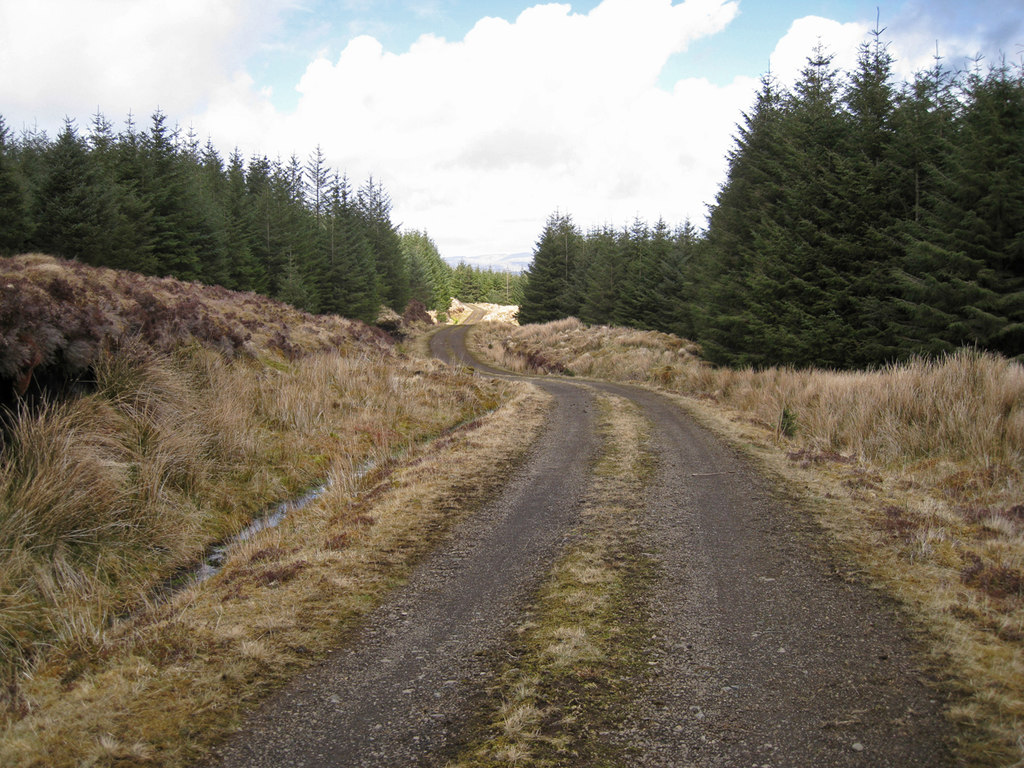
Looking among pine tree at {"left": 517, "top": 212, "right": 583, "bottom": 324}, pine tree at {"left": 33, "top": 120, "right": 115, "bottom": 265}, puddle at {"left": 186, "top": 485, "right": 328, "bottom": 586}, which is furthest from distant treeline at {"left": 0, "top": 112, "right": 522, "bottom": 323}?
puddle at {"left": 186, "top": 485, "right": 328, "bottom": 586}

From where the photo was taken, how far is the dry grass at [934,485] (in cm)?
354

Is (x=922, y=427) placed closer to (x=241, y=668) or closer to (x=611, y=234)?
(x=241, y=668)

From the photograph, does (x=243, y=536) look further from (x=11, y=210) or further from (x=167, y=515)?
(x=11, y=210)

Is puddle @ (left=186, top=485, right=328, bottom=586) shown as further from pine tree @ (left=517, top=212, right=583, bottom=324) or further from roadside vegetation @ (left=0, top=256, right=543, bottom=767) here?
pine tree @ (left=517, top=212, right=583, bottom=324)

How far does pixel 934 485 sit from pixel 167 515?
9.36m

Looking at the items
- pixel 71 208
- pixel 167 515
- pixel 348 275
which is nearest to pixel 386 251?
pixel 348 275

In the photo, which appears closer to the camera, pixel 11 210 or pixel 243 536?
pixel 243 536

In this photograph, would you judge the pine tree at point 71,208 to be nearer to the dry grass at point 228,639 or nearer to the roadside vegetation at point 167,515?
the roadside vegetation at point 167,515

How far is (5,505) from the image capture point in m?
5.45

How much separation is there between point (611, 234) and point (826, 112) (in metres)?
33.1

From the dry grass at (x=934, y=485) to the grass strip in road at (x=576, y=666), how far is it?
1746 millimetres

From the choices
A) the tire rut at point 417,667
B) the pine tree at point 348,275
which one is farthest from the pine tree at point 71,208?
the tire rut at point 417,667

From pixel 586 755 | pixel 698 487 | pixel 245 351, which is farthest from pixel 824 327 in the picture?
pixel 586 755

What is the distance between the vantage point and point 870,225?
56.6 feet
